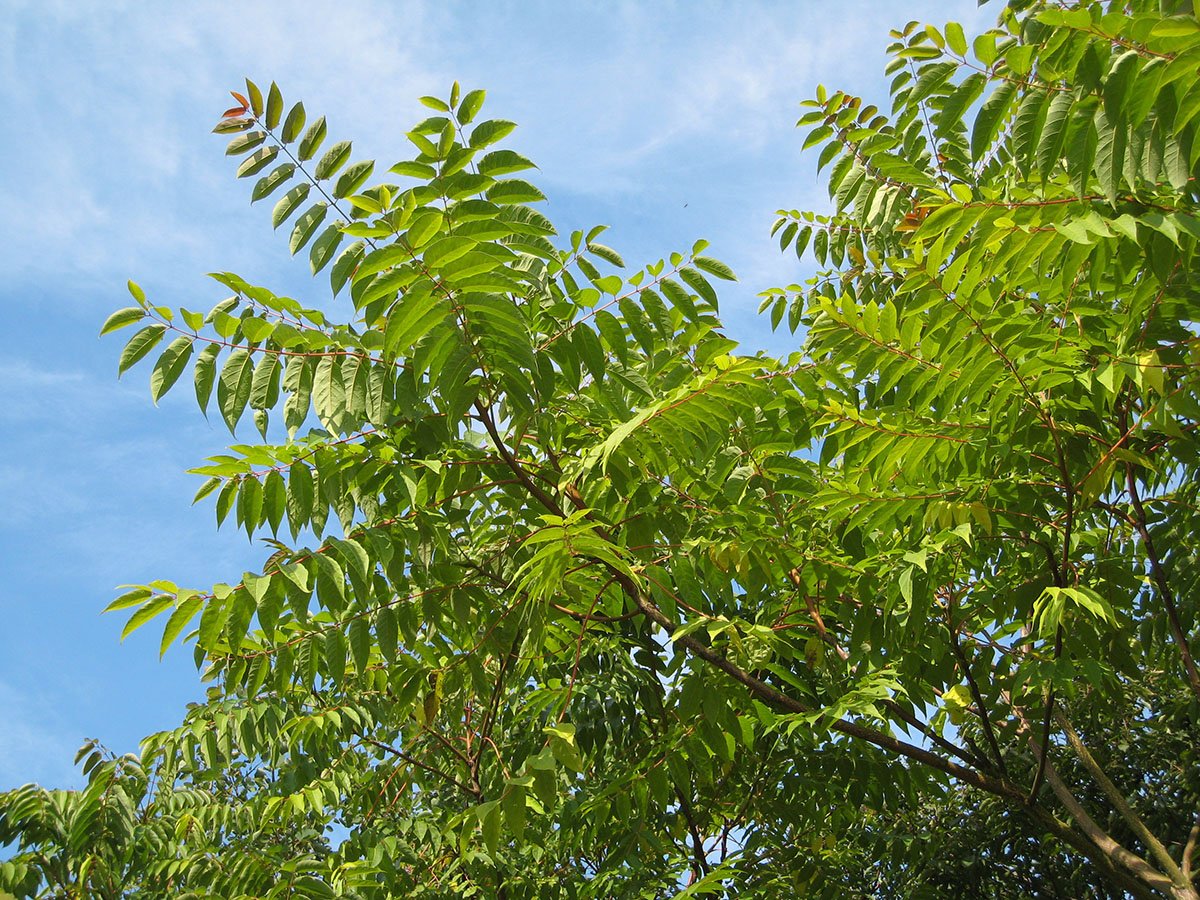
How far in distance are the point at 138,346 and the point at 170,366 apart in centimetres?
12

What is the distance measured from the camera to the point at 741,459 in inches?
145

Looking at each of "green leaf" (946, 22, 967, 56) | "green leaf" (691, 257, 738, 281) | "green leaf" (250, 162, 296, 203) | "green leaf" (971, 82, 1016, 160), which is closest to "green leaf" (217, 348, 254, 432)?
"green leaf" (250, 162, 296, 203)

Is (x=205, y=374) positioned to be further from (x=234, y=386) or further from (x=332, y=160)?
(x=332, y=160)

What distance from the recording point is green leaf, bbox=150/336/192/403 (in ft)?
10.1

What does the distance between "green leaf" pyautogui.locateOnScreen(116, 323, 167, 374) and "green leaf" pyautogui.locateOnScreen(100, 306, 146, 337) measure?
0.14 ft

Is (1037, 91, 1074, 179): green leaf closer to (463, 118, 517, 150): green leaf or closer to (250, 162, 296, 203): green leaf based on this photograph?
(463, 118, 517, 150): green leaf

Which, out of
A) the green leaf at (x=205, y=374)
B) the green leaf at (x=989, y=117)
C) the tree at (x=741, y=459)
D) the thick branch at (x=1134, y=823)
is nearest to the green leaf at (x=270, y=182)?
the tree at (x=741, y=459)

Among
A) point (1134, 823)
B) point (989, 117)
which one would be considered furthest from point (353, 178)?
point (1134, 823)

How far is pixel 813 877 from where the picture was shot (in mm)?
5184

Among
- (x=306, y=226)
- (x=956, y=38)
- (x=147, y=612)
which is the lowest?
(x=147, y=612)

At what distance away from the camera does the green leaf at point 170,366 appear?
10.1 ft

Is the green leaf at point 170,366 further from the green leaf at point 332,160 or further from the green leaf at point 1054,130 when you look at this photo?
the green leaf at point 1054,130

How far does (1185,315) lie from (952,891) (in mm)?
4967

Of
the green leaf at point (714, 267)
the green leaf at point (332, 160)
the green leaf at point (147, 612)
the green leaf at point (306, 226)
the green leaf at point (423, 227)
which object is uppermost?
the green leaf at point (714, 267)
